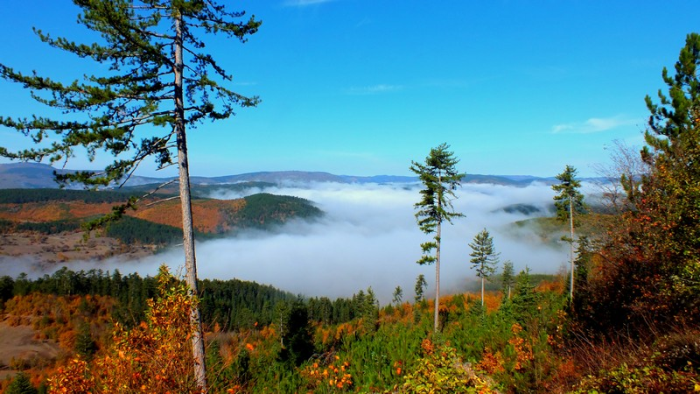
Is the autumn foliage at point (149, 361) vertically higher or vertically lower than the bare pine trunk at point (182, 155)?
lower

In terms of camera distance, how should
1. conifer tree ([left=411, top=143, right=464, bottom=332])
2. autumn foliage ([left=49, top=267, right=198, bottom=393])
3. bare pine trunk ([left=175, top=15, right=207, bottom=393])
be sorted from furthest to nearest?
conifer tree ([left=411, top=143, right=464, bottom=332]) < bare pine trunk ([left=175, top=15, right=207, bottom=393]) < autumn foliage ([left=49, top=267, right=198, bottom=393])

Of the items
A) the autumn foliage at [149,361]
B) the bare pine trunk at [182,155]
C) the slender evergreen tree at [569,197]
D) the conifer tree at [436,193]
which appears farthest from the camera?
the slender evergreen tree at [569,197]

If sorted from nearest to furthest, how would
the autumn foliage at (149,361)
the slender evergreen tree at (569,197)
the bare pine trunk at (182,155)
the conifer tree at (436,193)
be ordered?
the autumn foliage at (149,361), the bare pine trunk at (182,155), the conifer tree at (436,193), the slender evergreen tree at (569,197)

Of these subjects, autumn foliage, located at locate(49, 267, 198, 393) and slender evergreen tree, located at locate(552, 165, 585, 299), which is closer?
autumn foliage, located at locate(49, 267, 198, 393)

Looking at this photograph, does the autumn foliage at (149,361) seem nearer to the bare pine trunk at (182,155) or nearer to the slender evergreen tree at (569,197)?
the bare pine trunk at (182,155)

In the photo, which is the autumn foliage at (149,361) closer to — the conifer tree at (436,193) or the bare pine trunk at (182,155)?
the bare pine trunk at (182,155)

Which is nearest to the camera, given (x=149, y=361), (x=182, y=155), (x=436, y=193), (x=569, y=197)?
(x=149, y=361)

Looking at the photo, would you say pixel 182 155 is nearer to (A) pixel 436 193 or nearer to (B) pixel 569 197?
(A) pixel 436 193

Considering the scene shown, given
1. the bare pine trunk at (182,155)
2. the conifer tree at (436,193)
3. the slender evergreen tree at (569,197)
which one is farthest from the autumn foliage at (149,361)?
the slender evergreen tree at (569,197)

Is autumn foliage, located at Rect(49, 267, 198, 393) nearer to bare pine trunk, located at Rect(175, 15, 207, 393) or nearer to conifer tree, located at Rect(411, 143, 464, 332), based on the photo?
bare pine trunk, located at Rect(175, 15, 207, 393)

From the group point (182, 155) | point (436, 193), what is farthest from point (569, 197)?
point (182, 155)

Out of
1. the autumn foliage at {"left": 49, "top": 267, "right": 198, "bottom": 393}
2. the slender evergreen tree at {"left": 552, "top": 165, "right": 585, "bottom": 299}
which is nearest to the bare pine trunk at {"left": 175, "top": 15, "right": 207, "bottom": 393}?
the autumn foliage at {"left": 49, "top": 267, "right": 198, "bottom": 393}

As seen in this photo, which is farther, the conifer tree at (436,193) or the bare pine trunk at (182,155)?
the conifer tree at (436,193)

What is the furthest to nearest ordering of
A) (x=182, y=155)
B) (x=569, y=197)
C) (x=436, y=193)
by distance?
(x=569, y=197) < (x=436, y=193) < (x=182, y=155)
